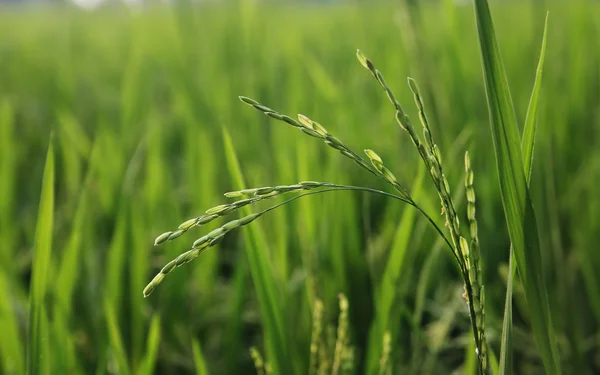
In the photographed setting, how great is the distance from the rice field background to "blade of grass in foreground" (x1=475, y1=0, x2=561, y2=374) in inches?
5.0

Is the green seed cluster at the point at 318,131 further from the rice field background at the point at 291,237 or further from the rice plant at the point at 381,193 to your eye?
the rice field background at the point at 291,237

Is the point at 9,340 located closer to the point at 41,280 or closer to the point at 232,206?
the point at 41,280

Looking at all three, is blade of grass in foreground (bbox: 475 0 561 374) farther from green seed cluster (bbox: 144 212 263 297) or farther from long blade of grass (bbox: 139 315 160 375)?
long blade of grass (bbox: 139 315 160 375)

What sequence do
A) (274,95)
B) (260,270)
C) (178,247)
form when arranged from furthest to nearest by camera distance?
(274,95) < (178,247) < (260,270)

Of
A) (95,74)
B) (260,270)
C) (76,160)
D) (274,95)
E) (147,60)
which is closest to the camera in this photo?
(260,270)

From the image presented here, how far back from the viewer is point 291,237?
74 cm

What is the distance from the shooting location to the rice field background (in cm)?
53

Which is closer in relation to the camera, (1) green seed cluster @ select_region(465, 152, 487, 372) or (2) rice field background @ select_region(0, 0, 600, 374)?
(1) green seed cluster @ select_region(465, 152, 487, 372)

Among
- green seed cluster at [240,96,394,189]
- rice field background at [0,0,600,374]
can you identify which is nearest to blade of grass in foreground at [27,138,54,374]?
rice field background at [0,0,600,374]

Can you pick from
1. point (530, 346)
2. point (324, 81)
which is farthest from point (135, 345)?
point (324, 81)

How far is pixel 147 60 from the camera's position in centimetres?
178

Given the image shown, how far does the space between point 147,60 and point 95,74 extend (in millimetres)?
392

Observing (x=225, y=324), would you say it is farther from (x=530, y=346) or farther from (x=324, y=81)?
(x=324, y=81)

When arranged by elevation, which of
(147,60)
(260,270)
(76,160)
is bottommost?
(260,270)
